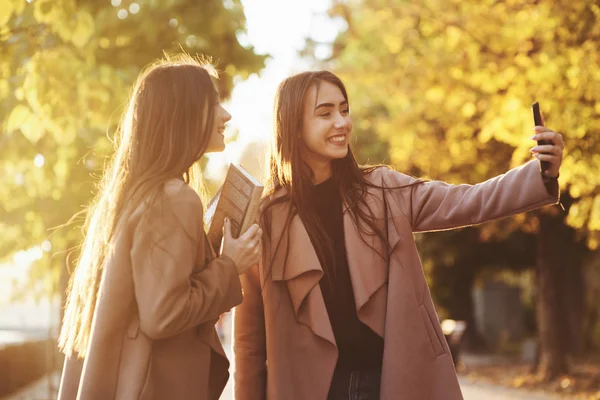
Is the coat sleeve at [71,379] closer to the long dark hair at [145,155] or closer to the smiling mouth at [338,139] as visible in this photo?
the long dark hair at [145,155]

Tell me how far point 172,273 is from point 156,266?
66 mm

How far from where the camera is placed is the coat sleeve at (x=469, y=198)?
3846 mm

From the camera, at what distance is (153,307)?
3.30 meters

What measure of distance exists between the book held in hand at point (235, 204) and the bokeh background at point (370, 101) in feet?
1.18

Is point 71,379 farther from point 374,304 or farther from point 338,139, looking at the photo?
point 338,139

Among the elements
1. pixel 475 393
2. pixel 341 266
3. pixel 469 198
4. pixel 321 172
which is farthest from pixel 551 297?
pixel 469 198

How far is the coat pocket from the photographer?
4090 mm

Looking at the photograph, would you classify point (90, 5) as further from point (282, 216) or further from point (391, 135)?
point (391, 135)

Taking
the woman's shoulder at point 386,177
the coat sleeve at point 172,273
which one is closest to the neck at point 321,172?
the woman's shoulder at point 386,177

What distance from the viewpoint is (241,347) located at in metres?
4.28

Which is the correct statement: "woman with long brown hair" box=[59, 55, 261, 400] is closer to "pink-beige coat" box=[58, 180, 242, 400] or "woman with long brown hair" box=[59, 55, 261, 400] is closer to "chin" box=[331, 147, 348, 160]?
"pink-beige coat" box=[58, 180, 242, 400]

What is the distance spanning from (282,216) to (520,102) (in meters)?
7.15

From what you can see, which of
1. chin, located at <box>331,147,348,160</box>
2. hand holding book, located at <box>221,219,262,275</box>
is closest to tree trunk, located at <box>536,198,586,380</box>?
chin, located at <box>331,147,348,160</box>

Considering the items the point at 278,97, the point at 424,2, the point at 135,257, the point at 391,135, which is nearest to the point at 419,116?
the point at 391,135
